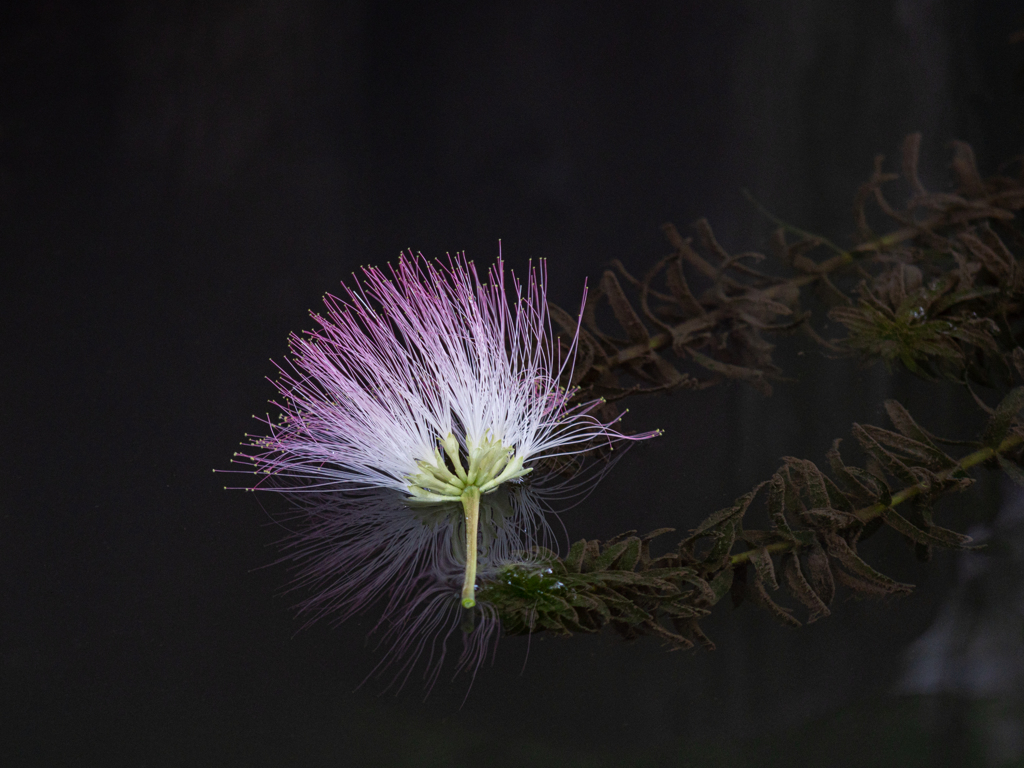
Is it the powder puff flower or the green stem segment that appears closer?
the green stem segment

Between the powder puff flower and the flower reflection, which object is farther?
the powder puff flower

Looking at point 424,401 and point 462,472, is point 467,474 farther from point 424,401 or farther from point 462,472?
point 424,401

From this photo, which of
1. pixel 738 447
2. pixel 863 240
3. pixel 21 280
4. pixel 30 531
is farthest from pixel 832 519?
pixel 21 280

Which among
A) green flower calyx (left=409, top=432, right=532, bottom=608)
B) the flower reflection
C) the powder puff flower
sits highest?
the powder puff flower

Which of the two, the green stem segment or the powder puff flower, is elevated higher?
the powder puff flower

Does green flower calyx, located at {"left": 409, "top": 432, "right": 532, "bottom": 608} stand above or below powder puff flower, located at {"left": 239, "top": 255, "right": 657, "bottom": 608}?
below
